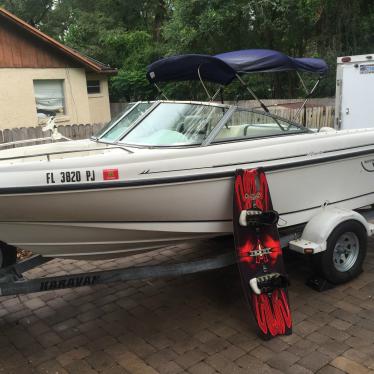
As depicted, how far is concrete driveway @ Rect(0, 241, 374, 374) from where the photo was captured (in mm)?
3193

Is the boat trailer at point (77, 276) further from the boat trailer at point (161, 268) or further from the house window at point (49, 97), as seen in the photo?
the house window at point (49, 97)

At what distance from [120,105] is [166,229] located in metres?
17.4

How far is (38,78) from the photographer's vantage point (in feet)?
50.9

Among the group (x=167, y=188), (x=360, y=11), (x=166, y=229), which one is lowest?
(x=166, y=229)

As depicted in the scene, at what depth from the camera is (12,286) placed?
10.8ft

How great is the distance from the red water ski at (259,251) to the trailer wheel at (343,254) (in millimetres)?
625

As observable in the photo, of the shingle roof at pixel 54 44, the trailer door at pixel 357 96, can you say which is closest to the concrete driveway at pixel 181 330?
the trailer door at pixel 357 96

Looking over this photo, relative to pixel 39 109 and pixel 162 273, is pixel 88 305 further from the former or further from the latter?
pixel 39 109

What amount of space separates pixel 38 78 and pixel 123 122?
12460mm

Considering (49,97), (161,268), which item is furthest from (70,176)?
(49,97)

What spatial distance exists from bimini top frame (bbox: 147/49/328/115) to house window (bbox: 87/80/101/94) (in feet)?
45.5

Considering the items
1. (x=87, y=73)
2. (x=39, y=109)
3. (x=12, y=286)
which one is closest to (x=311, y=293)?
(x=12, y=286)

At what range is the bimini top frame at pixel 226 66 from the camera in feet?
13.8

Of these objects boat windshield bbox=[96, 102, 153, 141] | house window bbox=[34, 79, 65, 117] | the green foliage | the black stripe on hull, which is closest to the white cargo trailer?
the green foliage
